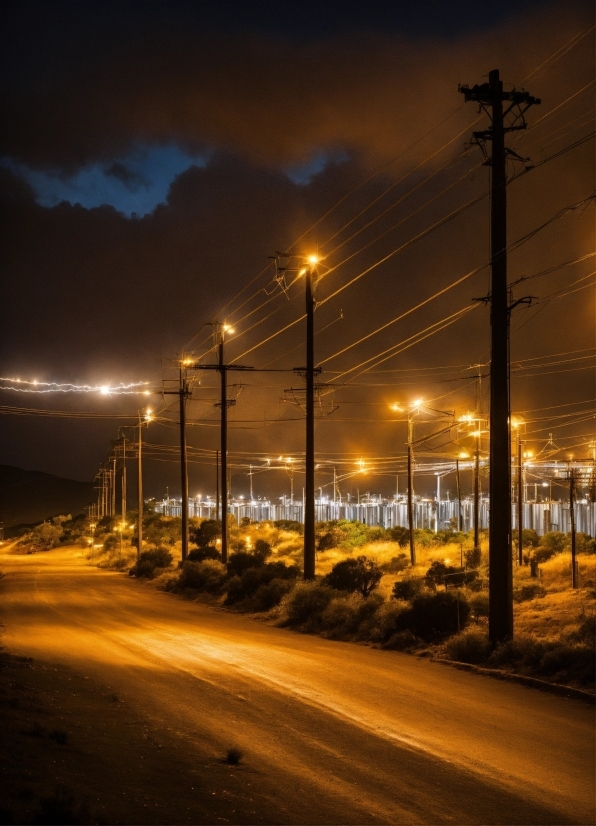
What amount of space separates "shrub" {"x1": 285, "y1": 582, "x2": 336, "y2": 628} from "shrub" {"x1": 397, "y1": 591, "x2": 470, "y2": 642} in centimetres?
516

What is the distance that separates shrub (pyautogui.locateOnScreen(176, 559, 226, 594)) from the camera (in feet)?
141

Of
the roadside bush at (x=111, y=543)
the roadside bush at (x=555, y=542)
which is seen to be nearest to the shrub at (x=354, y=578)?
the roadside bush at (x=555, y=542)

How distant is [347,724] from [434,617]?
10261 mm

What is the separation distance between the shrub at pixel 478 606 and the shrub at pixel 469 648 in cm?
494

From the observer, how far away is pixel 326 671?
18984 millimetres

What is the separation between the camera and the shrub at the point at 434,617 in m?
23.2

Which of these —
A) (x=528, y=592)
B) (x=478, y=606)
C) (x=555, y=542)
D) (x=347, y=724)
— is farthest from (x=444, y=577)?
(x=555, y=542)

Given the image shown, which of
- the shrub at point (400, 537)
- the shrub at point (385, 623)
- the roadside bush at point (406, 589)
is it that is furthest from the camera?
the shrub at point (400, 537)

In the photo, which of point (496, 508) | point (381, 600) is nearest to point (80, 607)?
point (381, 600)

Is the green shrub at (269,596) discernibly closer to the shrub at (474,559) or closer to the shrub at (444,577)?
the shrub at (444,577)

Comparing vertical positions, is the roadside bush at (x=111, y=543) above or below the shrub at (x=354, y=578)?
below

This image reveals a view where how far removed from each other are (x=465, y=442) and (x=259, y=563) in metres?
13.9

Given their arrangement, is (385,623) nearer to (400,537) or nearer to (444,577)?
(444,577)

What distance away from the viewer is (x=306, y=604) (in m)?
29.1
